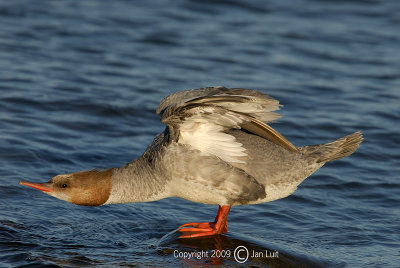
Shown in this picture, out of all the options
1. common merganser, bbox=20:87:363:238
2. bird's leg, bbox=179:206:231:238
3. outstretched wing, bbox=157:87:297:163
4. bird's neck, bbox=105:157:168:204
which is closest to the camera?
outstretched wing, bbox=157:87:297:163

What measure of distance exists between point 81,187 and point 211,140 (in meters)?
1.31

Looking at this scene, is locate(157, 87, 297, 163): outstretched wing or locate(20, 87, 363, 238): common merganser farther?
locate(20, 87, 363, 238): common merganser

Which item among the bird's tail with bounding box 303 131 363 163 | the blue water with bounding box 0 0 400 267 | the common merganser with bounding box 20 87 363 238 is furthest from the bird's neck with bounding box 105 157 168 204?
the bird's tail with bounding box 303 131 363 163

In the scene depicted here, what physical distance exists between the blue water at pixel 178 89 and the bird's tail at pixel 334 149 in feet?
2.75

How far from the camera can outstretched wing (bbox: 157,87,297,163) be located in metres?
5.21

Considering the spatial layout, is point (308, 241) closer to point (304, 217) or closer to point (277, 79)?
point (304, 217)

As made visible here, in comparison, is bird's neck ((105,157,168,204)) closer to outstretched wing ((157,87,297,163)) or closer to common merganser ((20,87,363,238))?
common merganser ((20,87,363,238))

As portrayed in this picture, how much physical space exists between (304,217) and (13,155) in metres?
3.59

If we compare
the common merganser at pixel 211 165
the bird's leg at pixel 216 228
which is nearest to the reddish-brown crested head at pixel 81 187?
the common merganser at pixel 211 165

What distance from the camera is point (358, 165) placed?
8.32 m

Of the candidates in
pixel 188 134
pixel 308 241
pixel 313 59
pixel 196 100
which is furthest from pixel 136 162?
pixel 313 59

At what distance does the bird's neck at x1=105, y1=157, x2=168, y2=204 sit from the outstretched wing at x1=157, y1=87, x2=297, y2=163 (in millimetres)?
449

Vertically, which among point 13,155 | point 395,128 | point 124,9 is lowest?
point 13,155

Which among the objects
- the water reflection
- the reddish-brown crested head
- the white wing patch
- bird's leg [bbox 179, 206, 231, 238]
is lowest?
the water reflection
